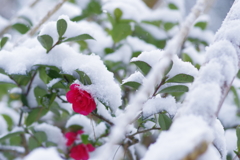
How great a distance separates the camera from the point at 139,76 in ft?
1.99

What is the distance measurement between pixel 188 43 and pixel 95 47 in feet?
1.53

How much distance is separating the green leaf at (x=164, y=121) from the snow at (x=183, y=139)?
23 cm

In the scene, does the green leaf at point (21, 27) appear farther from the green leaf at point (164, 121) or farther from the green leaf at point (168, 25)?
the green leaf at point (164, 121)

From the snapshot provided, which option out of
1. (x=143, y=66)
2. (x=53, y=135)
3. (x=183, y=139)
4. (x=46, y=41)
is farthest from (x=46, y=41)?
(x=183, y=139)

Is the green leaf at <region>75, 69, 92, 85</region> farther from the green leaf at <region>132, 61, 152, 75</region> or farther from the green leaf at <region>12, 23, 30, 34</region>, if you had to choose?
the green leaf at <region>12, 23, 30, 34</region>

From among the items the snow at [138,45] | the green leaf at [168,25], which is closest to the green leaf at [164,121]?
the snow at [138,45]

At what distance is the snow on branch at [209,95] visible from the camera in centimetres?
28

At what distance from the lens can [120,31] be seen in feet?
3.11

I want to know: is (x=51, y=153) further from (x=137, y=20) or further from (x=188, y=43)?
(x=188, y=43)

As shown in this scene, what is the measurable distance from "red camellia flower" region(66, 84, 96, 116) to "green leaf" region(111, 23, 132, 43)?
440 mm

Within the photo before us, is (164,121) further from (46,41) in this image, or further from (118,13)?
(118,13)

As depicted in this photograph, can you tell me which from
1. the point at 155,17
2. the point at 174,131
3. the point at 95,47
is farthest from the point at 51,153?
the point at 155,17

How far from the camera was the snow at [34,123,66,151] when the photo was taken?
81 centimetres

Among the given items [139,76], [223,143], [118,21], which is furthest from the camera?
[118,21]
